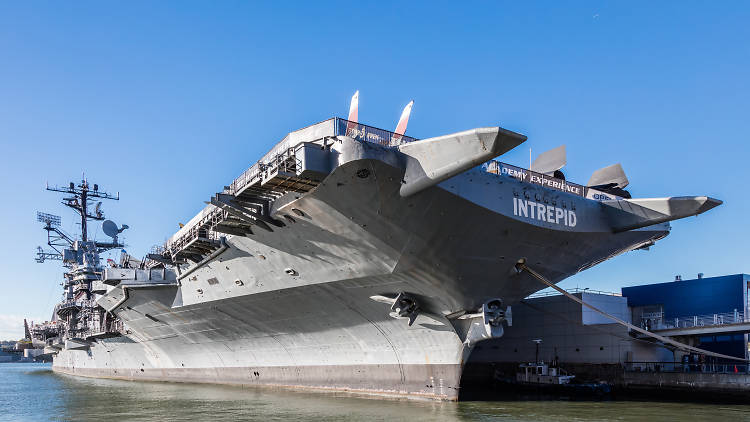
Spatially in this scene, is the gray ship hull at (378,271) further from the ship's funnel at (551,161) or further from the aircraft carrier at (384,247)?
the ship's funnel at (551,161)

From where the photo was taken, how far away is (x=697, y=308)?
77.5 ft

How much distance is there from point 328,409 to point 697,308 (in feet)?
57.2

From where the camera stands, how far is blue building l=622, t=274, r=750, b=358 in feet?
72.2

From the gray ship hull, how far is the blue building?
9.38 m

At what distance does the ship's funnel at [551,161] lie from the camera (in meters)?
14.2

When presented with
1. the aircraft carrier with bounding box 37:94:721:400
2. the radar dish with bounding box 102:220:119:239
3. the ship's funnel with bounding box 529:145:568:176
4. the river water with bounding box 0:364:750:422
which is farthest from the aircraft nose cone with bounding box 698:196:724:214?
the radar dish with bounding box 102:220:119:239

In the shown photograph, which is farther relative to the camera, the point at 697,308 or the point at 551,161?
the point at 697,308

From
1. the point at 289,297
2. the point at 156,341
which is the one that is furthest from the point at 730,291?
the point at 156,341

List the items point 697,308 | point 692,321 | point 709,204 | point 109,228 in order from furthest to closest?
point 109,228 < point 697,308 < point 692,321 < point 709,204

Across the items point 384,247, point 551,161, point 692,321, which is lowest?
point 692,321

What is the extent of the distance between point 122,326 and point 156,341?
9.13 feet

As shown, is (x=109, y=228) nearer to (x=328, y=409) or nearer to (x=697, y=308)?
(x=328, y=409)

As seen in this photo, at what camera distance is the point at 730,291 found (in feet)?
74.4

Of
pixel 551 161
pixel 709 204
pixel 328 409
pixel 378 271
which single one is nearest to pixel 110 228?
pixel 328 409
